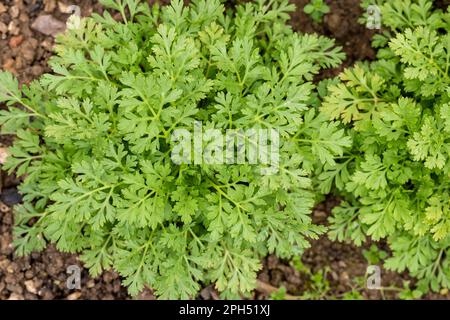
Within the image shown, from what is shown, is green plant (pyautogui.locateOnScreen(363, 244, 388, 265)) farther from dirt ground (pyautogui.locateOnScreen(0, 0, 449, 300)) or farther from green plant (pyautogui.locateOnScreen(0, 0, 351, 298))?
green plant (pyautogui.locateOnScreen(0, 0, 351, 298))

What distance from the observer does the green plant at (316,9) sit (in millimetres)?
4535

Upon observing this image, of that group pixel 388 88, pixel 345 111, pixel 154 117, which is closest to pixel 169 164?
pixel 154 117

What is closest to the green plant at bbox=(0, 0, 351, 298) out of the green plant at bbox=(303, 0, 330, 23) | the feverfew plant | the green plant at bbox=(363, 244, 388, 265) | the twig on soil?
the feverfew plant

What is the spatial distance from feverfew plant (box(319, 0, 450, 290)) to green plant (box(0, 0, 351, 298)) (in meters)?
0.31

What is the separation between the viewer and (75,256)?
14.6 ft

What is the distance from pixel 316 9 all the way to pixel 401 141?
1.36 metres

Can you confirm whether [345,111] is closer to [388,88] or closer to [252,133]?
[388,88]

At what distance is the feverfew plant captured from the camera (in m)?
3.75

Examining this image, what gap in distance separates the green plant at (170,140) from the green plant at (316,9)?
18.4 inches

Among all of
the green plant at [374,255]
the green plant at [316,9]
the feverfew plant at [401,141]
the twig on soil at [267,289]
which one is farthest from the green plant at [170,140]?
the green plant at [374,255]

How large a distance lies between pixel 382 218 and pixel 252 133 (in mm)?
1131

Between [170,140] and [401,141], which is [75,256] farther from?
[401,141]

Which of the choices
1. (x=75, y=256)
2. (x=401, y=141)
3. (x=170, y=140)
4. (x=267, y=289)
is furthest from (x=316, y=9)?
(x=75, y=256)
